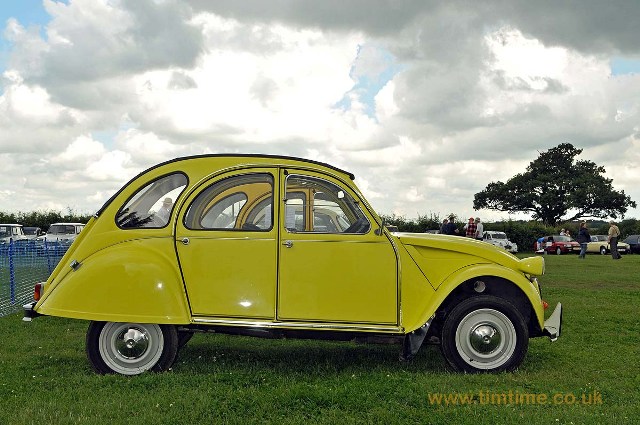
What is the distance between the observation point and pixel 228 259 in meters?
6.50

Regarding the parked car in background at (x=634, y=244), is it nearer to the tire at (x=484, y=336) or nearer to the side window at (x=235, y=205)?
the tire at (x=484, y=336)

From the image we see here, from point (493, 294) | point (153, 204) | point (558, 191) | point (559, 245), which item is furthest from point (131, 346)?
point (558, 191)

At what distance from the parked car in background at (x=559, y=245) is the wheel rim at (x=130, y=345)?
4157 centimetres

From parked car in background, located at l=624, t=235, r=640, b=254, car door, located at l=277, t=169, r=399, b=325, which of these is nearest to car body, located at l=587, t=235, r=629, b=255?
parked car in background, located at l=624, t=235, r=640, b=254

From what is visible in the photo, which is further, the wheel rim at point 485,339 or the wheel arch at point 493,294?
the wheel arch at point 493,294

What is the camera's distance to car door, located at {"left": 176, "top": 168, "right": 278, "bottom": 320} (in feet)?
21.2

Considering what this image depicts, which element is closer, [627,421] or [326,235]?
[627,421]

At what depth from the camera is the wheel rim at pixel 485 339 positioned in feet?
22.0

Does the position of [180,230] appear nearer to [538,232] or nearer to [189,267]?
[189,267]

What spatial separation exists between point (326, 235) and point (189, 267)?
55.4 inches

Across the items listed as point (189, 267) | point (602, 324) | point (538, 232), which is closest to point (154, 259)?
point (189, 267)

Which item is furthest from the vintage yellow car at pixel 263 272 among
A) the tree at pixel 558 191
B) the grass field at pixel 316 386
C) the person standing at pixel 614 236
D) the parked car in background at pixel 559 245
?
the tree at pixel 558 191

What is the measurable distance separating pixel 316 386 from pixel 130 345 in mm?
2018

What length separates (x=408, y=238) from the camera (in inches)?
266
